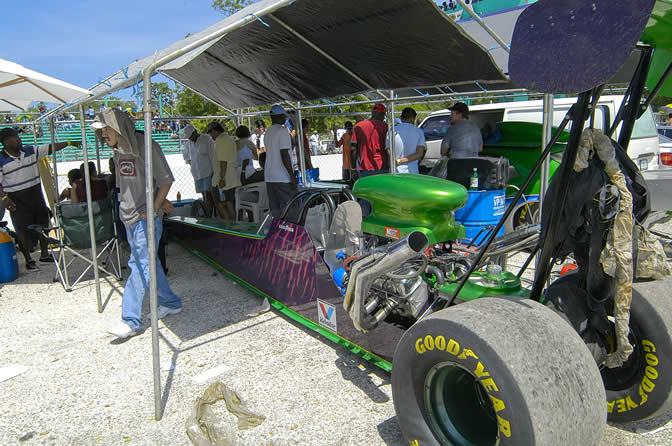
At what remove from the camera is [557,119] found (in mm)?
6641

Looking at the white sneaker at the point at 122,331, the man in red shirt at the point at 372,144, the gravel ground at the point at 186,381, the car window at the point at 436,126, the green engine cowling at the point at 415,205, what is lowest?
the gravel ground at the point at 186,381

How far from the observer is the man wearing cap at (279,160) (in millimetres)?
5598

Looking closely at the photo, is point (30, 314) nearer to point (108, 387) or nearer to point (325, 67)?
point (108, 387)

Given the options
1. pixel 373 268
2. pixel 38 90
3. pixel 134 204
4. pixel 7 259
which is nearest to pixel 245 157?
pixel 7 259

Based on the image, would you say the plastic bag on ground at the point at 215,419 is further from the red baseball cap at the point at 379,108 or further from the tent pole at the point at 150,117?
the red baseball cap at the point at 379,108

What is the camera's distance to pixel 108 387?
303cm

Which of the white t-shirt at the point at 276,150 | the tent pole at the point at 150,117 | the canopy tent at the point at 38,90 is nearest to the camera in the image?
the tent pole at the point at 150,117

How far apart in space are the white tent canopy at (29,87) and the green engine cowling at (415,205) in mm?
3832

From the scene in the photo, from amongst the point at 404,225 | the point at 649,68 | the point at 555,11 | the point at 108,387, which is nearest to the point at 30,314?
the point at 108,387

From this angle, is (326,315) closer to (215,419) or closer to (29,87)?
(215,419)

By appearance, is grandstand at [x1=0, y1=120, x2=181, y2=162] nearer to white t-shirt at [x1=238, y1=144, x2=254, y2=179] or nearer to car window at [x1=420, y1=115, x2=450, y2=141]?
white t-shirt at [x1=238, y1=144, x2=254, y2=179]

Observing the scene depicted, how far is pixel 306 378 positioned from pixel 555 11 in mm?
2468

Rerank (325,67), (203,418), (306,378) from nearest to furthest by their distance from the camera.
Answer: (203,418)
(306,378)
(325,67)

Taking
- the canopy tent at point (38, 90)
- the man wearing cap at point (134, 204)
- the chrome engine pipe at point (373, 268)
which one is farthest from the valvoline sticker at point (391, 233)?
the canopy tent at point (38, 90)
